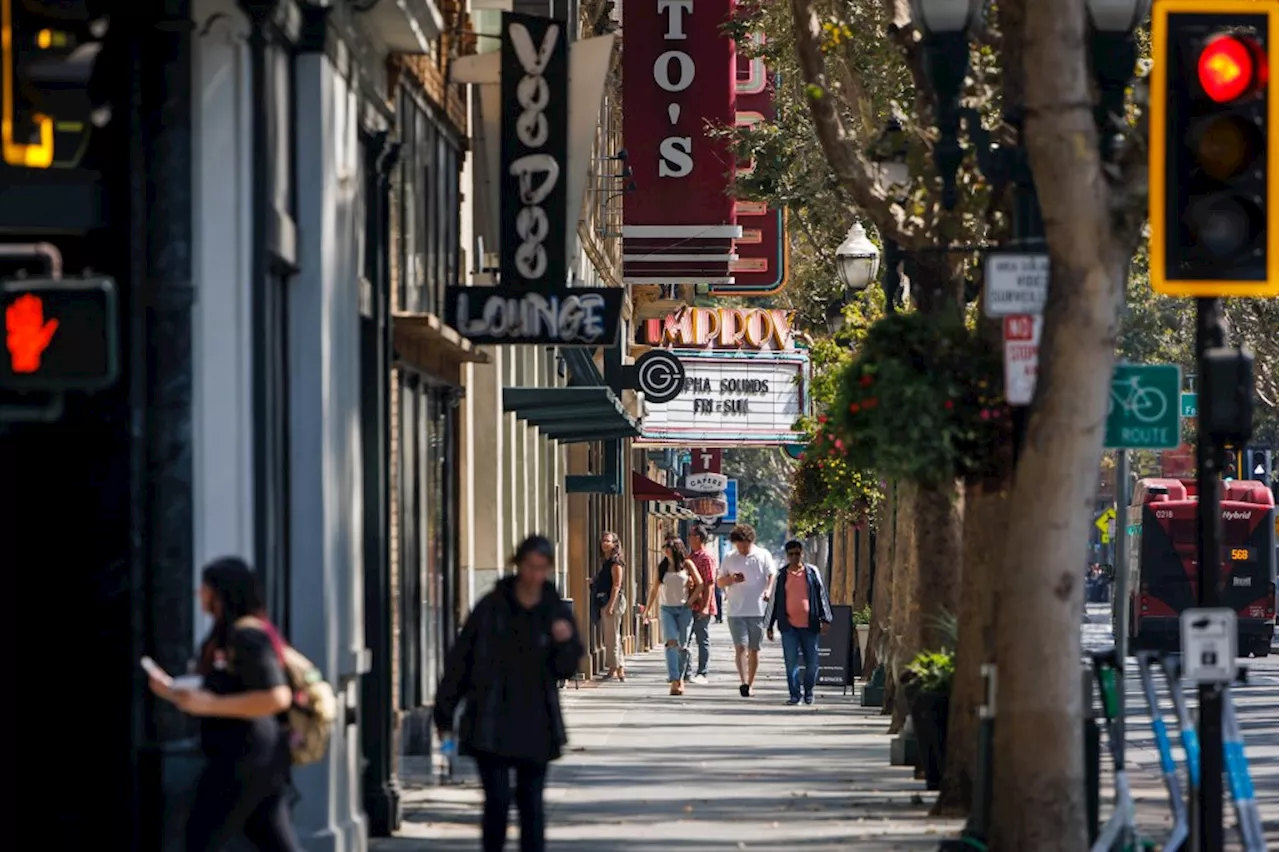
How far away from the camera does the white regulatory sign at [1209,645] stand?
467 inches

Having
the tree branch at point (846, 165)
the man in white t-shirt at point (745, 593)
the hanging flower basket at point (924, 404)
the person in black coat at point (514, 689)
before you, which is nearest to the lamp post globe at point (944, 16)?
the hanging flower basket at point (924, 404)

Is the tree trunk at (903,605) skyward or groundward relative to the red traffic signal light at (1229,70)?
groundward

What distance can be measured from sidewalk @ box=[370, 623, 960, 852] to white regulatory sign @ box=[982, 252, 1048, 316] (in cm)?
319

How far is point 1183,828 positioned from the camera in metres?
12.3

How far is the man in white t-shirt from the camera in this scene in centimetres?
3148

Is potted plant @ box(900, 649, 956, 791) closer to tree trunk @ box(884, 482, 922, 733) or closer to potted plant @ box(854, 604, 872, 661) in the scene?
tree trunk @ box(884, 482, 922, 733)

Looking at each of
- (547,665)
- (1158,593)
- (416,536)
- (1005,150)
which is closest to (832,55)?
(416,536)

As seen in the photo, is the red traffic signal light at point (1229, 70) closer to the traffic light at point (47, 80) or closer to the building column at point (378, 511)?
the traffic light at point (47, 80)

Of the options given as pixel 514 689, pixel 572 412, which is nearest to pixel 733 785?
pixel 514 689

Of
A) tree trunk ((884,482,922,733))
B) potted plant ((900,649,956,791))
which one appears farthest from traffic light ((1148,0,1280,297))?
tree trunk ((884,482,922,733))

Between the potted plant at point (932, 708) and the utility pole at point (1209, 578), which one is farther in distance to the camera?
the potted plant at point (932, 708)

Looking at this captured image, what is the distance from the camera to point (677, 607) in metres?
32.5

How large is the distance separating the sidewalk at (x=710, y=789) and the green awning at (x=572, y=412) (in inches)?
123

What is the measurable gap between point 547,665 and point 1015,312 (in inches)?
124
